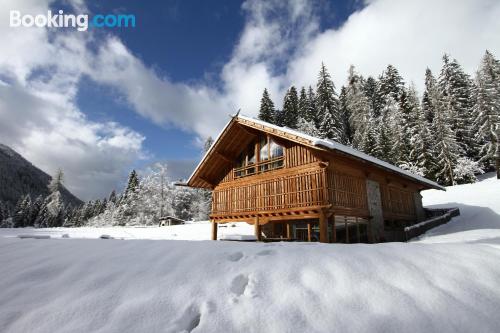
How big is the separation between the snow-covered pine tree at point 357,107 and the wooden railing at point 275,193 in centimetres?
3265

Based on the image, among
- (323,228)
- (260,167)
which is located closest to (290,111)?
(260,167)

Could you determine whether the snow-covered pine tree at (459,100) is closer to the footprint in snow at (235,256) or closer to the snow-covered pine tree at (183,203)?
the snow-covered pine tree at (183,203)

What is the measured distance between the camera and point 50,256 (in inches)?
202

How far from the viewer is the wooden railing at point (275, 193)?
13.6m

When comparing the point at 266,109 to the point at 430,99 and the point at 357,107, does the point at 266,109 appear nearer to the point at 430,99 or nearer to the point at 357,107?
the point at 357,107

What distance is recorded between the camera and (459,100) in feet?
140

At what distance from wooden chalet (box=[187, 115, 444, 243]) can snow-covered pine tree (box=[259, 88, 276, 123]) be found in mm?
29063

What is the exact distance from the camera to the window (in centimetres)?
1596

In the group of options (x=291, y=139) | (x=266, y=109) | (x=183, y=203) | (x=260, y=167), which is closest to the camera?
(x=291, y=139)

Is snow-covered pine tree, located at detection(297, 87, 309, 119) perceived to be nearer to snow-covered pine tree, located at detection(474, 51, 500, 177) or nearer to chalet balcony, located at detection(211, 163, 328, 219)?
snow-covered pine tree, located at detection(474, 51, 500, 177)

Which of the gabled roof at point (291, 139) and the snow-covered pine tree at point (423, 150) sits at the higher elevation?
the snow-covered pine tree at point (423, 150)

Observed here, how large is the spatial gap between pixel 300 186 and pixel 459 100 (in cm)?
4078

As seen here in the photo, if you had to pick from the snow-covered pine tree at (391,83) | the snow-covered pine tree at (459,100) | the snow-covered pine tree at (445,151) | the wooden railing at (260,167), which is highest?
the snow-covered pine tree at (391,83)

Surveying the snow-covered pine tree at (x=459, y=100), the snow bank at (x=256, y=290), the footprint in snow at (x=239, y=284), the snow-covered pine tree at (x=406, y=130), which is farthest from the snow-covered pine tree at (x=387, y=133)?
the footprint in snow at (x=239, y=284)
